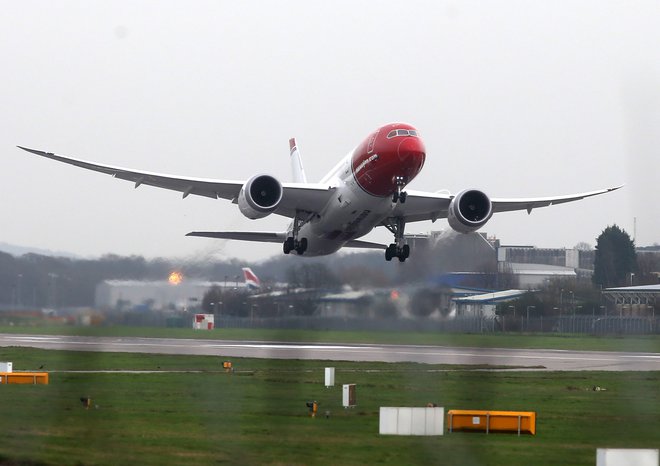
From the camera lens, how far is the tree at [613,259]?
46750 millimetres

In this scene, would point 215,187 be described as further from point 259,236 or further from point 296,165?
point 296,165

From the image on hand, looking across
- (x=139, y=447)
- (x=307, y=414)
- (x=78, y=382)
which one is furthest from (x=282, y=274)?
(x=139, y=447)

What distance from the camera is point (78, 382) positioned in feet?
114

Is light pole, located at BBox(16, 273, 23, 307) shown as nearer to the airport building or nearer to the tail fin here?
the airport building

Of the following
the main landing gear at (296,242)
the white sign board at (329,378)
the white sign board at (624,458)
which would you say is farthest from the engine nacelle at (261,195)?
the white sign board at (624,458)

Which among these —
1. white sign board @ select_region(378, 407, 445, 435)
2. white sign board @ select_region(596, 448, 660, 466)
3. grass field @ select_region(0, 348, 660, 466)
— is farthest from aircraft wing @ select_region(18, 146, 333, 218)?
white sign board @ select_region(596, 448, 660, 466)

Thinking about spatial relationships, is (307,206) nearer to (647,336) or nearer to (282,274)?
(282,274)

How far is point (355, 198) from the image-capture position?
135ft

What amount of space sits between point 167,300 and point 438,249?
11344 mm

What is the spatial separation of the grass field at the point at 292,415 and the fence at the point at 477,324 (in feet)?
10.5

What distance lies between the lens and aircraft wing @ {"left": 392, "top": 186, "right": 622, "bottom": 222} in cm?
4403

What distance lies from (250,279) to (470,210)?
34.9 ft

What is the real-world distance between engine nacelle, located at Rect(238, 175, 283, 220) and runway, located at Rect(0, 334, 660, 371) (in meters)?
9.09

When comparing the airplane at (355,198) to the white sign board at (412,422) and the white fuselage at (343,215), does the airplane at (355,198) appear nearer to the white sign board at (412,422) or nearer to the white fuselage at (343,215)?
the white fuselage at (343,215)
